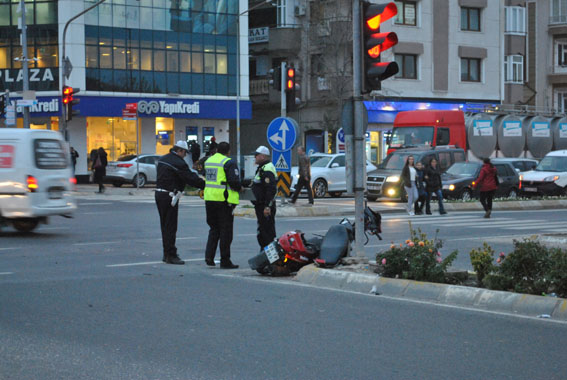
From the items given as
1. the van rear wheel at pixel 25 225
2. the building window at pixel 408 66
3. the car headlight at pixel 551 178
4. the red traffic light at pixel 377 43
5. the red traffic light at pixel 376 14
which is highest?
the building window at pixel 408 66

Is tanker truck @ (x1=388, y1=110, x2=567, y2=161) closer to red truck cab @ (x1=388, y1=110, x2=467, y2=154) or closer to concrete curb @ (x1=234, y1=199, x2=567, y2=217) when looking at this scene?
red truck cab @ (x1=388, y1=110, x2=467, y2=154)

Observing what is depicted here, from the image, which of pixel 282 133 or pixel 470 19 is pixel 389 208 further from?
pixel 470 19

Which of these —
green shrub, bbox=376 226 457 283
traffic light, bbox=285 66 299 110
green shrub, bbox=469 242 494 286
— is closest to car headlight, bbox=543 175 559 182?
traffic light, bbox=285 66 299 110

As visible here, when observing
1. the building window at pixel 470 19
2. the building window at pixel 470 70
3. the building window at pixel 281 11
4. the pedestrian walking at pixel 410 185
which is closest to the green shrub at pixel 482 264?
the pedestrian walking at pixel 410 185

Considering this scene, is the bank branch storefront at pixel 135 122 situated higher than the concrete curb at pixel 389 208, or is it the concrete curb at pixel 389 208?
the bank branch storefront at pixel 135 122

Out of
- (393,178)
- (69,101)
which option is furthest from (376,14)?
(69,101)

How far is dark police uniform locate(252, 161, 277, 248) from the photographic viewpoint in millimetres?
13422

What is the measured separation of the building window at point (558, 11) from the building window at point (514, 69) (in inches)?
213

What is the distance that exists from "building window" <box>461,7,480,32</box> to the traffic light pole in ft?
147

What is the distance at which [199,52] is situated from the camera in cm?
5097

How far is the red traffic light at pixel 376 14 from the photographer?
11383 millimetres

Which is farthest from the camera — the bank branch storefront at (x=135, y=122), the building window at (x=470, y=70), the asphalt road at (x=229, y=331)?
the building window at (x=470, y=70)

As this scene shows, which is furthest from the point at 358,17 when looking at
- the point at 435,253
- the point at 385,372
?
the point at 385,372

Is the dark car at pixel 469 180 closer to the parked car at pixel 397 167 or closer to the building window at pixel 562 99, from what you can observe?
the parked car at pixel 397 167
